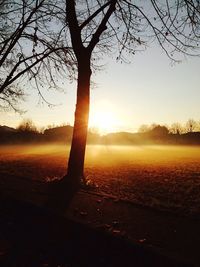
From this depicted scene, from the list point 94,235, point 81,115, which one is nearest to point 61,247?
point 94,235

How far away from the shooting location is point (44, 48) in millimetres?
16141

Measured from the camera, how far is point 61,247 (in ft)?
17.5

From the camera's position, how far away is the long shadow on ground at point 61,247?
475 centimetres

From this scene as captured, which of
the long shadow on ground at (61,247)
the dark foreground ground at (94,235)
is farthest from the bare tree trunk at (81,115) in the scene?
the long shadow on ground at (61,247)

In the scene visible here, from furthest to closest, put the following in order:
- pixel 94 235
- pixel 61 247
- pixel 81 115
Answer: pixel 81 115
pixel 94 235
pixel 61 247

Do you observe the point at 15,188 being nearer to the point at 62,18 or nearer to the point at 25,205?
the point at 25,205

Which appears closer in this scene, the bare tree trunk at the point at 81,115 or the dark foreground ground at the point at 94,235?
the dark foreground ground at the point at 94,235

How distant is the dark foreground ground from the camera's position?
15.7 feet

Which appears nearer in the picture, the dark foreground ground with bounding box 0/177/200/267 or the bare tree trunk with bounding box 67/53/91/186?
the dark foreground ground with bounding box 0/177/200/267

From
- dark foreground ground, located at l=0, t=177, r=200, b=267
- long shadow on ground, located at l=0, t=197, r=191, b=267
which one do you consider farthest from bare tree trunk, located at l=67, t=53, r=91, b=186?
long shadow on ground, located at l=0, t=197, r=191, b=267

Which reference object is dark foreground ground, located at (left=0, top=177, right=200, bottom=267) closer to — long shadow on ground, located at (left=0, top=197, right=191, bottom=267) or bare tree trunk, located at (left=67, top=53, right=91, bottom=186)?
long shadow on ground, located at (left=0, top=197, right=191, bottom=267)

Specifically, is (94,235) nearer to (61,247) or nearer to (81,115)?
(61,247)

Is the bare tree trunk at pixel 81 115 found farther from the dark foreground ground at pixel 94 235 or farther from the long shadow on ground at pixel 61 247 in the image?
the long shadow on ground at pixel 61 247

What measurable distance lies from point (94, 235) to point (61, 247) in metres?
0.65
